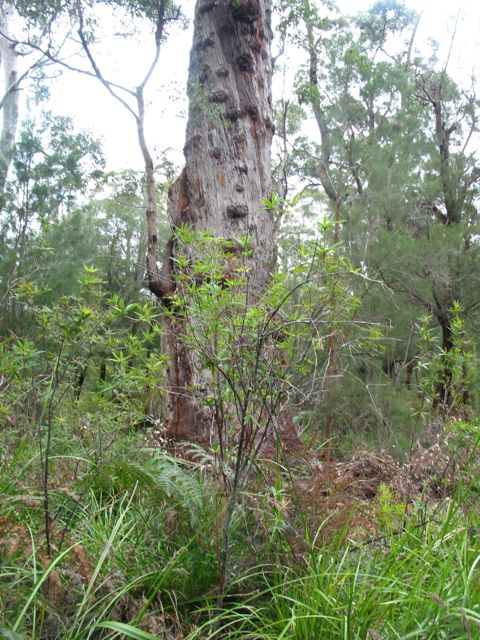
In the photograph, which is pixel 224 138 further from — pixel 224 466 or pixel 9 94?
pixel 9 94

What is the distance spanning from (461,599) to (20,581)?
1.55 metres

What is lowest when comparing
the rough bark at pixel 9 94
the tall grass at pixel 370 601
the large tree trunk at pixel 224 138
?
the tall grass at pixel 370 601

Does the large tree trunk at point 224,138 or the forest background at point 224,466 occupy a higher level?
the large tree trunk at point 224,138

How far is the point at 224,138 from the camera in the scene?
5930mm

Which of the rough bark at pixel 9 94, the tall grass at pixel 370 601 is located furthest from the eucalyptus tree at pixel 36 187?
the tall grass at pixel 370 601

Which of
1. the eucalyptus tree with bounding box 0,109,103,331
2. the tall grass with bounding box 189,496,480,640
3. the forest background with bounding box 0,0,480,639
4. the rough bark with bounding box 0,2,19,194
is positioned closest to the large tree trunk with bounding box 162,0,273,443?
the forest background with bounding box 0,0,480,639

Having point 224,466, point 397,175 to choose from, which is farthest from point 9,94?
point 224,466

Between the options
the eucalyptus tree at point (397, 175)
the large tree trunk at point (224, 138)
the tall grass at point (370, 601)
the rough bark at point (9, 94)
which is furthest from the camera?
the rough bark at point (9, 94)

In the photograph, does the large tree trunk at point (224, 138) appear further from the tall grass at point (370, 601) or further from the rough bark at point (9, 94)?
the rough bark at point (9, 94)

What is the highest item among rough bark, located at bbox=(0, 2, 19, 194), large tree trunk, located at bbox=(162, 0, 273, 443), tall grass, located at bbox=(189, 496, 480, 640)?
rough bark, located at bbox=(0, 2, 19, 194)

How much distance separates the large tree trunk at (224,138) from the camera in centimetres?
554

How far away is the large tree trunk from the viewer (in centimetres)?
554

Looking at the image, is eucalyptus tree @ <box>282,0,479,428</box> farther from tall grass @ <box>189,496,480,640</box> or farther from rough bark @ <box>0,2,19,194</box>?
rough bark @ <box>0,2,19,194</box>

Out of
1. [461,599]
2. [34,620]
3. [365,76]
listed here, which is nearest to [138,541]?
[34,620]
